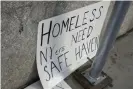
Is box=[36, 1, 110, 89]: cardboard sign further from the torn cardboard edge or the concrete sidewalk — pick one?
the concrete sidewalk

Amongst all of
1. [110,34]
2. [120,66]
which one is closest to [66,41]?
[110,34]

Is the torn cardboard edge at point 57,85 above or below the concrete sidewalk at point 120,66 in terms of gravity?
above

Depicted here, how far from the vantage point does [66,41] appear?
4.10ft

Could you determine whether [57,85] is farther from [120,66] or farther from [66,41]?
[120,66]

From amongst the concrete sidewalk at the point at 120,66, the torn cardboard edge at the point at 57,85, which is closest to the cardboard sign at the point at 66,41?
the torn cardboard edge at the point at 57,85

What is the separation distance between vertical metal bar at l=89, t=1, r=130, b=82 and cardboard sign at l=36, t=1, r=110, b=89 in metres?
0.16

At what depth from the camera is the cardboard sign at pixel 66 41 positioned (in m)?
1.11

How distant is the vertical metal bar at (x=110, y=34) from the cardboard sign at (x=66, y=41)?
158 millimetres

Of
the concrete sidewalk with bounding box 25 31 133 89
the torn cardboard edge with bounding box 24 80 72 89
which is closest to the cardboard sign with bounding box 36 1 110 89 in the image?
the torn cardboard edge with bounding box 24 80 72 89

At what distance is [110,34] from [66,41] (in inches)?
10.8

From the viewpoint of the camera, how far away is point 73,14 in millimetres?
1187

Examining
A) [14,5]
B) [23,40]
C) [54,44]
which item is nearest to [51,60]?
[54,44]

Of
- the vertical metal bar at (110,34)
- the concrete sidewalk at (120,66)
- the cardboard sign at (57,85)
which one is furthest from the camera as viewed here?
the concrete sidewalk at (120,66)

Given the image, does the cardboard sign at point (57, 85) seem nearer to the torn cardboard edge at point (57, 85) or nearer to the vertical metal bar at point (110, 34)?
the torn cardboard edge at point (57, 85)
